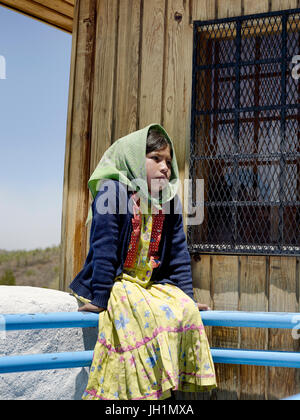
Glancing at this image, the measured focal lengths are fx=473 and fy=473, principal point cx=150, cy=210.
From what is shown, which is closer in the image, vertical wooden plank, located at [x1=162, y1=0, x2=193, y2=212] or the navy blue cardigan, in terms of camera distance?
the navy blue cardigan

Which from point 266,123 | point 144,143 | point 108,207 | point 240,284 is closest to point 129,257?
point 108,207

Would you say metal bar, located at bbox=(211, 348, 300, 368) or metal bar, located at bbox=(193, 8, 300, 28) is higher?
metal bar, located at bbox=(193, 8, 300, 28)

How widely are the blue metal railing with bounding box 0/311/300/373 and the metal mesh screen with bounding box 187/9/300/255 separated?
28.0 inches

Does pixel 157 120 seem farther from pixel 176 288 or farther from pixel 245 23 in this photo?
pixel 176 288

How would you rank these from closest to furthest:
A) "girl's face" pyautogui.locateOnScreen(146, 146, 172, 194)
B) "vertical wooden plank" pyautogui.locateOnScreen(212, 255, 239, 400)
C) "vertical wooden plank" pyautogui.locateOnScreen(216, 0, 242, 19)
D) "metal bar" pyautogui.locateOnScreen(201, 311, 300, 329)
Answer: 1. "metal bar" pyautogui.locateOnScreen(201, 311, 300, 329)
2. "girl's face" pyautogui.locateOnScreen(146, 146, 172, 194)
3. "vertical wooden plank" pyautogui.locateOnScreen(212, 255, 239, 400)
4. "vertical wooden plank" pyautogui.locateOnScreen(216, 0, 242, 19)

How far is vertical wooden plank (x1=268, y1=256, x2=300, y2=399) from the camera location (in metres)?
2.96

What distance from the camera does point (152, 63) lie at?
343 cm

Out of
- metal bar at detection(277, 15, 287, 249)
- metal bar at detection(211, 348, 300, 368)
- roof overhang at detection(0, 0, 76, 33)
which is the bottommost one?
metal bar at detection(211, 348, 300, 368)

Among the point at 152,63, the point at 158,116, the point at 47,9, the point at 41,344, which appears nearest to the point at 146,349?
the point at 41,344

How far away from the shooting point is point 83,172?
11.6 feet

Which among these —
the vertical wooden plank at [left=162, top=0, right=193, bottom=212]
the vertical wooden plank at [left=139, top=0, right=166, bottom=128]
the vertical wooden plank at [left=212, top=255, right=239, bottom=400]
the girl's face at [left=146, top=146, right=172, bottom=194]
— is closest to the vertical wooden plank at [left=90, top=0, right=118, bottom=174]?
the vertical wooden plank at [left=139, top=0, right=166, bottom=128]

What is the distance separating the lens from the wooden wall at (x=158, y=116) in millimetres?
3020

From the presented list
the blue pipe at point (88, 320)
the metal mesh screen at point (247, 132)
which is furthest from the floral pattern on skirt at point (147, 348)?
the metal mesh screen at point (247, 132)

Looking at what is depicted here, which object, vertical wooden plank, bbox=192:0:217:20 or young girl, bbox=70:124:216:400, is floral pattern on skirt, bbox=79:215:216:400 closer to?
young girl, bbox=70:124:216:400
